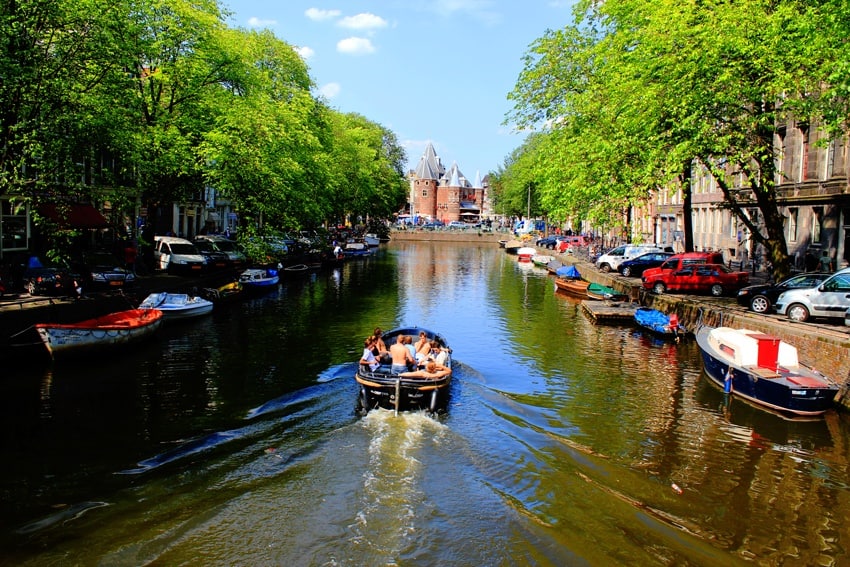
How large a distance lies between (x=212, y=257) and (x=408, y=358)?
1062 inches

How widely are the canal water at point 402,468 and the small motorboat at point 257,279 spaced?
599 inches

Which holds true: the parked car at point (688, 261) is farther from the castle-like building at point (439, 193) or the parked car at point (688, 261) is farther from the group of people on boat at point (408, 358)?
the castle-like building at point (439, 193)

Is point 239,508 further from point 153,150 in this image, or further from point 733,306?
point 153,150

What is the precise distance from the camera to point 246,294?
38938 millimetres

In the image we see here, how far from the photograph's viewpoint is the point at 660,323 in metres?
28.5

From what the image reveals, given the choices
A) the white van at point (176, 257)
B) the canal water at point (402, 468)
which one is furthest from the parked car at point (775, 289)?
the white van at point (176, 257)

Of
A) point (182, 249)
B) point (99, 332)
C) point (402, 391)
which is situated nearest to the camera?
point (402, 391)

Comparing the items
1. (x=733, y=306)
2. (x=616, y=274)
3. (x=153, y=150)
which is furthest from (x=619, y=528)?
(x=616, y=274)

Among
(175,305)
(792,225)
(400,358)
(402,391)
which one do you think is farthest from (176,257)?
(792,225)

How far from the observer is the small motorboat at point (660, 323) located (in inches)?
1100

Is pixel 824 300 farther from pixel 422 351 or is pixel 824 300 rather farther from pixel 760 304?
pixel 422 351

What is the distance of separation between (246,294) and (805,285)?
27.9 m

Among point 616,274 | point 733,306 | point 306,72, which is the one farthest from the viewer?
point 306,72

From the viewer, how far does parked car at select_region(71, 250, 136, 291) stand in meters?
28.8
